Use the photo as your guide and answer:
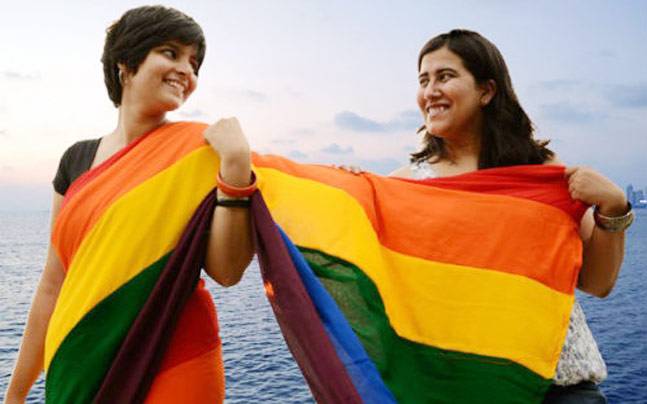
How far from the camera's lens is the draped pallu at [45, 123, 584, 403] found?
229cm

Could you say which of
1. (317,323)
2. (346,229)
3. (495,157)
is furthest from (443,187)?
(317,323)

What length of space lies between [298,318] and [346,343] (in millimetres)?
193

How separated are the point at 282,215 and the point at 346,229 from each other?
0.26 m

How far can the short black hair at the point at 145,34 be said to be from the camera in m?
2.45

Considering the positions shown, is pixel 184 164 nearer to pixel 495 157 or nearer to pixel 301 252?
pixel 301 252

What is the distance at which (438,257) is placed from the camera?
104 inches

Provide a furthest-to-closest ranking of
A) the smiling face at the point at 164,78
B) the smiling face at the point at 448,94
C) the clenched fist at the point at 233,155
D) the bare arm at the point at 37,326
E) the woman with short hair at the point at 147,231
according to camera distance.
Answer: the smiling face at the point at 448,94, the bare arm at the point at 37,326, the smiling face at the point at 164,78, the woman with short hair at the point at 147,231, the clenched fist at the point at 233,155

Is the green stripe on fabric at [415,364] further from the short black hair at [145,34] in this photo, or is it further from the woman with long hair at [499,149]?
the short black hair at [145,34]

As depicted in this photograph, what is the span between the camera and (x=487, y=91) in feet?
9.46

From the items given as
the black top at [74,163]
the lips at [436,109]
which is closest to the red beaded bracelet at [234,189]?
the black top at [74,163]

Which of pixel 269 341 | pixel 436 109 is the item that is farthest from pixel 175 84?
pixel 269 341

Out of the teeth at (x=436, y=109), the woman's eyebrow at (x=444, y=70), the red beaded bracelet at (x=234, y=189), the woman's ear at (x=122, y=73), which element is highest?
the woman's eyebrow at (x=444, y=70)

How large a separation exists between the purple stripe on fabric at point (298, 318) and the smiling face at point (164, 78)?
58 cm

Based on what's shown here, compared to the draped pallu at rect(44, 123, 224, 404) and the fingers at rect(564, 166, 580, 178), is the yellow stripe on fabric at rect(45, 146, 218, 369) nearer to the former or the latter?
the draped pallu at rect(44, 123, 224, 404)
